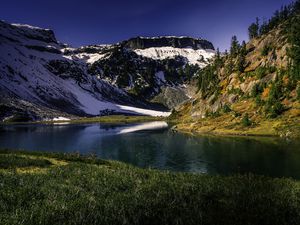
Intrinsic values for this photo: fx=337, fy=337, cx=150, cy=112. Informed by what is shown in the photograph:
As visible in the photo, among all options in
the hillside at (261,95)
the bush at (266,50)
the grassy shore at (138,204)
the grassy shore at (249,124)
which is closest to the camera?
the grassy shore at (138,204)

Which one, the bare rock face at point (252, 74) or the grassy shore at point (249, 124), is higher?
the bare rock face at point (252, 74)

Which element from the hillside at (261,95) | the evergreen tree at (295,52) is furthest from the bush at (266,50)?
the evergreen tree at (295,52)

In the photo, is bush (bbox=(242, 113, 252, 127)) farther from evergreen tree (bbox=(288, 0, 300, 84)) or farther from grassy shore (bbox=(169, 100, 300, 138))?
evergreen tree (bbox=(288, 0, 300, 84))

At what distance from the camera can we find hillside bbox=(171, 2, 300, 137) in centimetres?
10869

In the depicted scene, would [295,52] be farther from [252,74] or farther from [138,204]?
[138,204]

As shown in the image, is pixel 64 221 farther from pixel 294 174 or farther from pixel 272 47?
pixel 272 47

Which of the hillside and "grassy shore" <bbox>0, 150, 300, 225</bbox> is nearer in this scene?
"grassy shore" <bbox>0, 150, 300, 225</bbox>

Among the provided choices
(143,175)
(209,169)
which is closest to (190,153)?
(209,169)

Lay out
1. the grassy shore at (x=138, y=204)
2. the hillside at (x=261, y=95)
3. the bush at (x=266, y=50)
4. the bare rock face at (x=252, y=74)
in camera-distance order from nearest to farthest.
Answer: the grassy shore at (x=138, y=204) < the hillside at (x=261, y=95) < the bare rock face at (x=252, y=74) < the bush at (x=266, y=50)

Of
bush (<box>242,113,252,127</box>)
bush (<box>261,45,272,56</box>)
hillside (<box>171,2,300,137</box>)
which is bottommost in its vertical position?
bush (<box>242,113,252,127</box>)

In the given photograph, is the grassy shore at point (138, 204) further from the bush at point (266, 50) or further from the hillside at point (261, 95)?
the bush at point (266, 50)

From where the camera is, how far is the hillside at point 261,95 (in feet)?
357

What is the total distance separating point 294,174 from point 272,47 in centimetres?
12479

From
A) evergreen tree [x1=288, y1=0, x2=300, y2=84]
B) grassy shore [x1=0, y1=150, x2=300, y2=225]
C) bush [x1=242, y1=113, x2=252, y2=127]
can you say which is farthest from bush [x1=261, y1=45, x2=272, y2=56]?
grassy shore [x1=0, y1=150, x2=300, y2=225]
